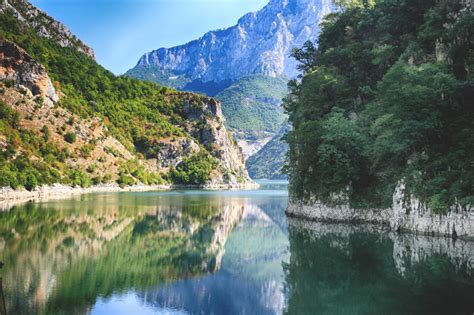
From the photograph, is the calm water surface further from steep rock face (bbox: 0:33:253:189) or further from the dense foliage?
the dense foliage

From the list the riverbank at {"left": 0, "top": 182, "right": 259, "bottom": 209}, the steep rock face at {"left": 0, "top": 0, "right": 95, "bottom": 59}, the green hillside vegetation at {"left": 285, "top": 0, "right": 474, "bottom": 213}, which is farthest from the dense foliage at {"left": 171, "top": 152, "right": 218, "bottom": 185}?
the green hillside vegetation at {"left": 285, "top": 0, "right": 474, "bottom": 213}

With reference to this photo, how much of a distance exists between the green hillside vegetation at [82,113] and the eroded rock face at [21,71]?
1059 cm

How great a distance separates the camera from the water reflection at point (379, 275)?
16.8 metres

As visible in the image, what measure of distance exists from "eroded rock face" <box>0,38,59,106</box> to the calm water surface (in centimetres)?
7621

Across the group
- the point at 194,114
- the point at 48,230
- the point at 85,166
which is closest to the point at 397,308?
the point at 48,230

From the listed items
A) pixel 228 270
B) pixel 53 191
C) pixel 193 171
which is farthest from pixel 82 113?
pixel 228 270

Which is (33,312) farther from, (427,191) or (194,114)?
(194,114)

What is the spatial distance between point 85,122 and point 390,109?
103656mm

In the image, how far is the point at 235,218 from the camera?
50.8 meters

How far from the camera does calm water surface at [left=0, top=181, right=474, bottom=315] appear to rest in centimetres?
1709

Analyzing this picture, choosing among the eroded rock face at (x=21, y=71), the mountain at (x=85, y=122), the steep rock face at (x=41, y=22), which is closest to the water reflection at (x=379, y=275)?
the mountain at (x=85, y=122)

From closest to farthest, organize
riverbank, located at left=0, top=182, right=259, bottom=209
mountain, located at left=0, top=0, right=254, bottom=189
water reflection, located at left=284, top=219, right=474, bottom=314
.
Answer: water reflection, located at left=284, top=219, right=474, bottom=314 → riverbank, located at left=0, top=182, right=259, bottom=209 → mountain, located at left=0, top=0, right=254, bottom=189

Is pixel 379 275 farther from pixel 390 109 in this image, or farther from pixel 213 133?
pixel 213 133

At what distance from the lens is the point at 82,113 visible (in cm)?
12712
